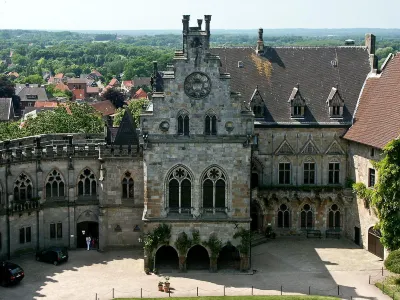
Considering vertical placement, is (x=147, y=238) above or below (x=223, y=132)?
below

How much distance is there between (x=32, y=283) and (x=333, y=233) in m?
30.8

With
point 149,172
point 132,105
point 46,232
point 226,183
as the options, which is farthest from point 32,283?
point 132,105

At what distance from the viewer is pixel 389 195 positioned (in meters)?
51.8

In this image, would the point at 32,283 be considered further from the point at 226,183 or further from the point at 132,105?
the point at 132,105

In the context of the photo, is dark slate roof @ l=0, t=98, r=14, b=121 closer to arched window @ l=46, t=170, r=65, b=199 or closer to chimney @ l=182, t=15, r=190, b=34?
arched window @ l=46, t=170, r=65, b=199

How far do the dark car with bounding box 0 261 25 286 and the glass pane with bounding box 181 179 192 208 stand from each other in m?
14.7

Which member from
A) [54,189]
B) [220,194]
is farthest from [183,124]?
[54,189]

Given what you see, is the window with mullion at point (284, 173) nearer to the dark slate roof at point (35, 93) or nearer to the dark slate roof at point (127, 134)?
the dark slate roof at point (127, 134)

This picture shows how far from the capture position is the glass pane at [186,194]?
52.9 meters

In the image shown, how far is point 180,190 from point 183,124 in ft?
19.0

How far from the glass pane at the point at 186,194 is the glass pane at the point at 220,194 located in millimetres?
2368

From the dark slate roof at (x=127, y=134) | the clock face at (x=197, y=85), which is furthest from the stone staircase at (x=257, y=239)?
the clock face at (x=197, y=85)

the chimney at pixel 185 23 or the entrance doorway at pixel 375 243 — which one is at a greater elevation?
the chimney at pixel 185 23

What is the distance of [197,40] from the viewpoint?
50.7 m
